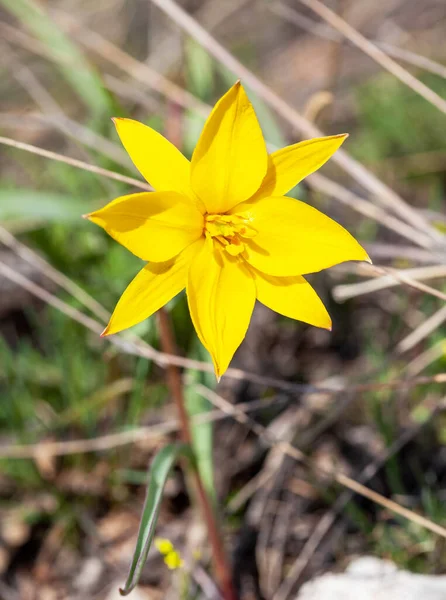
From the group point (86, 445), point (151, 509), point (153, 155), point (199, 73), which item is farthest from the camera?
point (199, 73)

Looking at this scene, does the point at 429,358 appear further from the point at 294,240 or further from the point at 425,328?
the point at 294,240

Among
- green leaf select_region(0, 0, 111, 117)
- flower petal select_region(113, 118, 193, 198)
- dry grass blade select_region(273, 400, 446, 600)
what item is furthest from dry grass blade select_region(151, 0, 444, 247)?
flower petal select_region(113, 118, 193, 198)

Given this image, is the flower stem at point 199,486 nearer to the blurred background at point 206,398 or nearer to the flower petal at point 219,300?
the blurred background at point 206,398

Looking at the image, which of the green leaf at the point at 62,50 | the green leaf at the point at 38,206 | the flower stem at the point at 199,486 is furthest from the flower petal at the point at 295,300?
the green leaf at the point at 62,50

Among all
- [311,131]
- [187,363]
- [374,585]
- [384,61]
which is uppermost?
[384,61]

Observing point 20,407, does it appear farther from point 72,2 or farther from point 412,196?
point 72,2

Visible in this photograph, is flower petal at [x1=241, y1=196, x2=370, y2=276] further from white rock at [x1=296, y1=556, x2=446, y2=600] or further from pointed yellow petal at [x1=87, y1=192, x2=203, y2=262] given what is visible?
white rock at [x1=296, y1=556, x2=446, y2=600]

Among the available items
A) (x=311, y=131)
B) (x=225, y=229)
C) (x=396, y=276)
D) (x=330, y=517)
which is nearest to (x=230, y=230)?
(x=225, y=229)
